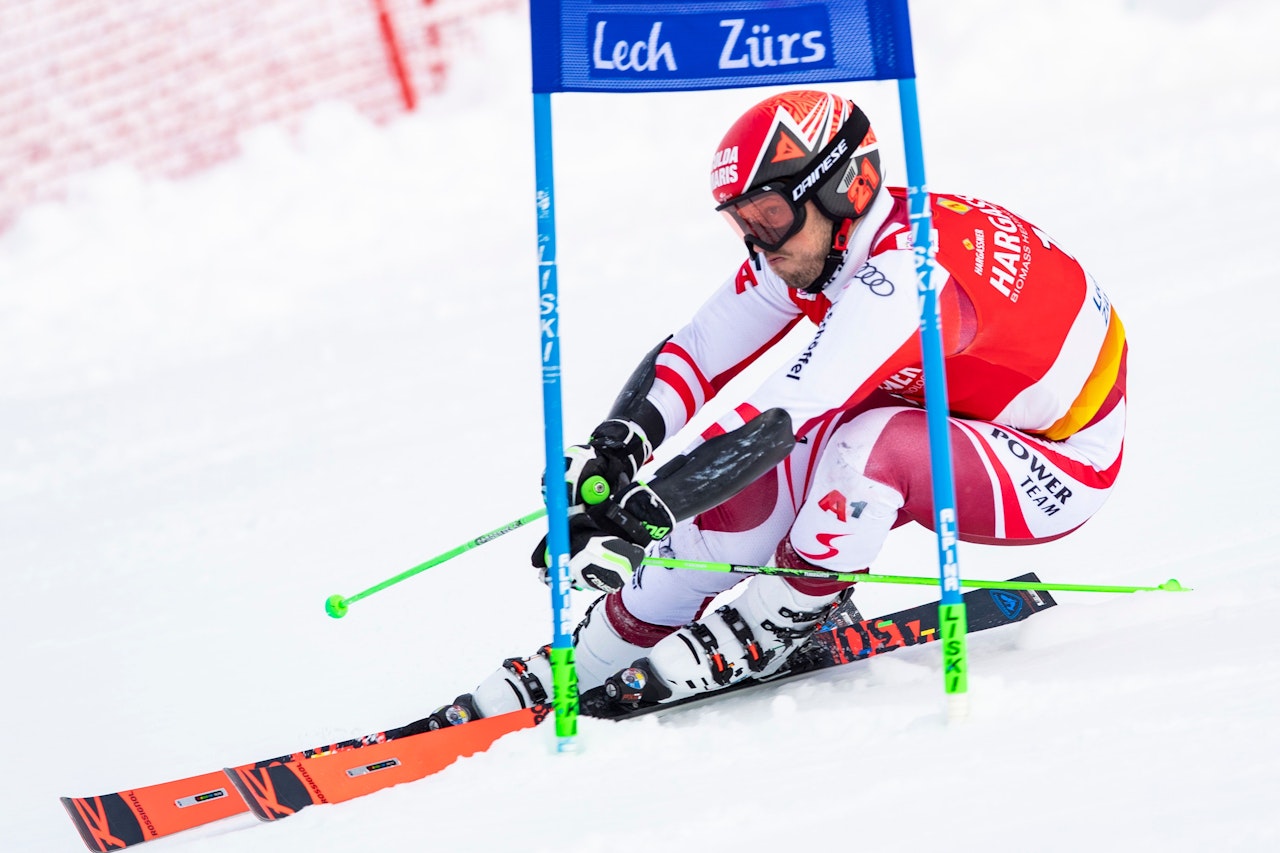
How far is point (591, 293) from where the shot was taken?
9.20 metres

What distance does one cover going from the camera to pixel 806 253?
3.14 metres

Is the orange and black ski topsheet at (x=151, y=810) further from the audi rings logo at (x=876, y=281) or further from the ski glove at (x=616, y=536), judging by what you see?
the audi rings logo at (x=876, y=281)

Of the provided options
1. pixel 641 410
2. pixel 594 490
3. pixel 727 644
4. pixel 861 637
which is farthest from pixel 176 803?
pixel 861 637

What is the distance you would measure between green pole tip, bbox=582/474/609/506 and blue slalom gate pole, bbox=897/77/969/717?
0.77 meters

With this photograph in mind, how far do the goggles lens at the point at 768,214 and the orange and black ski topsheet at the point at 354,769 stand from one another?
1227mm

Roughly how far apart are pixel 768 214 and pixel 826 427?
0.58 m

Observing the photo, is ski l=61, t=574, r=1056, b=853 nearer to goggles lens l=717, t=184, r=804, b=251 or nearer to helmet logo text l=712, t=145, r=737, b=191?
goggles lens l=717, t=184, r=804, b=251

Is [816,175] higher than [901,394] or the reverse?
higher

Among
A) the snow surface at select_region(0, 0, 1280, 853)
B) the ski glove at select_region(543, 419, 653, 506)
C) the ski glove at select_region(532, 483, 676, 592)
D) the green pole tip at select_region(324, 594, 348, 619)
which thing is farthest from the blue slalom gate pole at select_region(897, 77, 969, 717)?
the green pole tip at select_region(324, 594, 348, 619)

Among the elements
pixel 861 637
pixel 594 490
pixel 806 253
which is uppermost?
pixel 806 253

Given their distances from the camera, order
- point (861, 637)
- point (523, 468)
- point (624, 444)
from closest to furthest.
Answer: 1. point (624, 444)
2. point (861, 637)
3. point (523, 468)

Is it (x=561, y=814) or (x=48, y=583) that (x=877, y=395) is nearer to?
(x=561, y=814)

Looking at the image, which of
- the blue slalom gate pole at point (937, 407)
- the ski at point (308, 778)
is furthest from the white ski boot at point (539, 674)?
the blue slalom gate pole at point (937, 407)

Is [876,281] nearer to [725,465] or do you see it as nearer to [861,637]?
[725,465]
